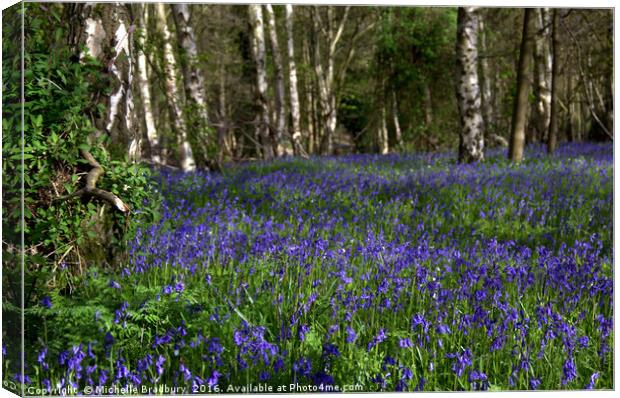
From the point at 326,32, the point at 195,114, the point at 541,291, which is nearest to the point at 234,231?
the point at 541,291

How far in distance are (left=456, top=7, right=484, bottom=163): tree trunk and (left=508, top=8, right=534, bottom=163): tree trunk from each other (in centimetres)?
58

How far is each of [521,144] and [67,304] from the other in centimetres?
907

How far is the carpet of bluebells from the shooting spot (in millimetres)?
3072

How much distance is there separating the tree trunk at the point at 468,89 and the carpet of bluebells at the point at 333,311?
4.83 metres

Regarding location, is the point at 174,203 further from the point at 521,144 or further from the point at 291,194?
the point at 521,144

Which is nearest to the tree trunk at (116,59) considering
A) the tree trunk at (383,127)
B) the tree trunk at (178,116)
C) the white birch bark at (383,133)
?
the tree trunk at (178,116)

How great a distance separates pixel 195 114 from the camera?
9.23 metres

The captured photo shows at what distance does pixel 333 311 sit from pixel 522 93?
28.1 feet

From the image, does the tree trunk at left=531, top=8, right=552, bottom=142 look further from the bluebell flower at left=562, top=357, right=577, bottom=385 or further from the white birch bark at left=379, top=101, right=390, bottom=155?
the bluebell flower at left=562, top=357, right=577, bottom=385

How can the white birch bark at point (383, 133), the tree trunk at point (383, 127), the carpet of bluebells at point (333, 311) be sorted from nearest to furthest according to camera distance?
the carpet of bluebells at point (333, 311) → the tree trunk at point (383, 127) → the white birch bark at point (383, 133)

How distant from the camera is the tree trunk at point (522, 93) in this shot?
1073 cm

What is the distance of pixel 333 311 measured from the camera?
3531 millimetres

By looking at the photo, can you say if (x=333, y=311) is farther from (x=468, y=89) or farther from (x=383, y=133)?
(x=383, y=133)

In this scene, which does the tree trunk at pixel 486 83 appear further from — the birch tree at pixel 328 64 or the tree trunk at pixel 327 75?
the tree trunk at pixel 327 75
